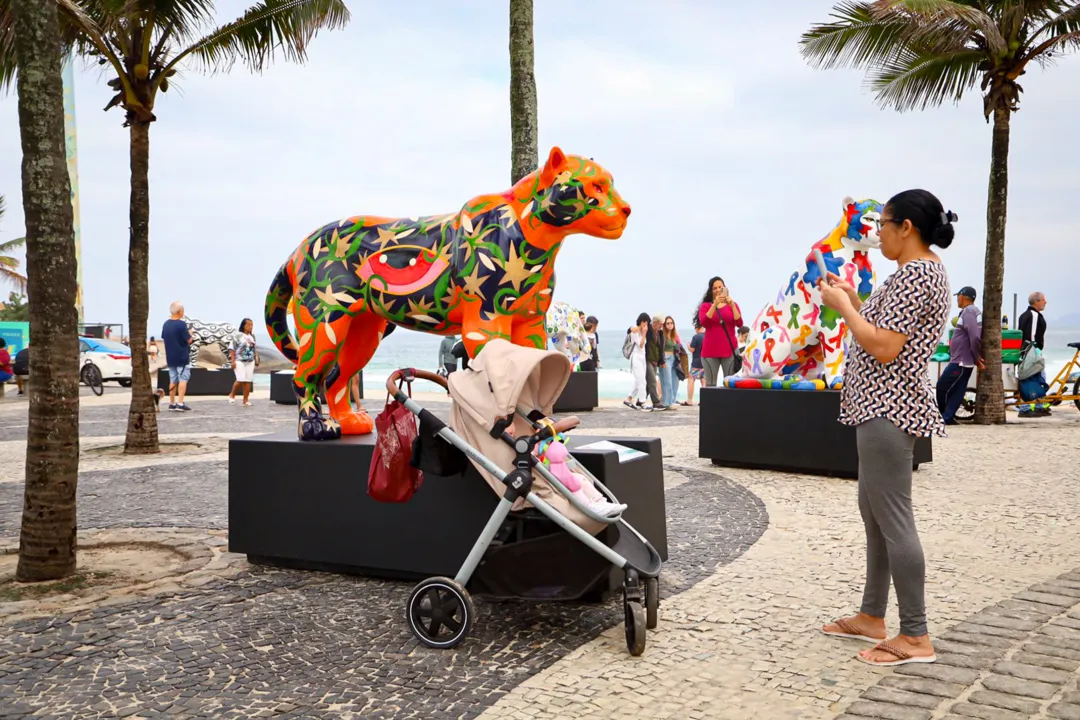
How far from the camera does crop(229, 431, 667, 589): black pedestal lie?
186 inches

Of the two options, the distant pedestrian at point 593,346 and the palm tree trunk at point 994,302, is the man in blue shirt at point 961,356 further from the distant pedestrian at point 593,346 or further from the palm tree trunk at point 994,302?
the distant pedestrian at point 593,346

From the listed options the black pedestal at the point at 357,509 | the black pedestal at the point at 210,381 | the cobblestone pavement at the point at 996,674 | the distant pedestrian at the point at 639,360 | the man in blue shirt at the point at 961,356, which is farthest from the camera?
the black pedestal at the point at 210,381

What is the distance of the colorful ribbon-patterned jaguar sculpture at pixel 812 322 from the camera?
337 inches

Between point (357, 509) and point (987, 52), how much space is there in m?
11.9

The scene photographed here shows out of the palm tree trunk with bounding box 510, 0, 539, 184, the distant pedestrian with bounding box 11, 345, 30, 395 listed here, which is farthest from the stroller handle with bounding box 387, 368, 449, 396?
the distant pedestrian with bounding box 11, 345, 30, 395

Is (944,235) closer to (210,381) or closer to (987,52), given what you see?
(987,52)

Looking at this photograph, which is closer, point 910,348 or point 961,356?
point 910,348

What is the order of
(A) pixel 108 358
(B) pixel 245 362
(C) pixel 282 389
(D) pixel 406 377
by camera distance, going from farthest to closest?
(A) pixel 108 358 → (C) pixel 282 389 → (B) pixel 245 362 → (D) pixel 406 377

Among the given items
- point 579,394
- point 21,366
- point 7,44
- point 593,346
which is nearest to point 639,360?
point 579,394

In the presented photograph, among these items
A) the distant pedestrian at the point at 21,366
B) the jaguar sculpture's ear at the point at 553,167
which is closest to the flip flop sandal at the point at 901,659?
the jaguar sculpture's ear at the point at 553,167

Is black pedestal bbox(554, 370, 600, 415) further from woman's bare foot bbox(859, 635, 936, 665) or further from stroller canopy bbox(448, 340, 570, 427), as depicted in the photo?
woman's bare foot bbox(859, 635, 936, 665)

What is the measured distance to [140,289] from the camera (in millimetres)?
10352

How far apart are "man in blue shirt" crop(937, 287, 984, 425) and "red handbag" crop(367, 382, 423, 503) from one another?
11015mm

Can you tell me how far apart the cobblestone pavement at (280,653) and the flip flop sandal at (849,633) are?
3.03ft
